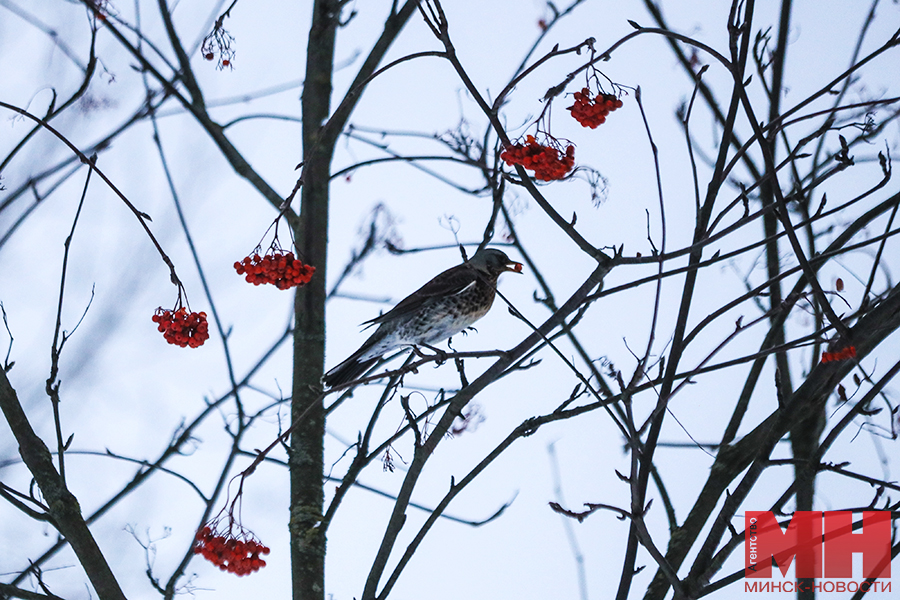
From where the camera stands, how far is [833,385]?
174cm

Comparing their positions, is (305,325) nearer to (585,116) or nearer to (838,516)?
(585,116)

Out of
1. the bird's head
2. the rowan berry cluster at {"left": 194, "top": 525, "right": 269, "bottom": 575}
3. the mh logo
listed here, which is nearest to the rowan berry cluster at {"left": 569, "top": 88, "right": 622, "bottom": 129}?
the mh logo

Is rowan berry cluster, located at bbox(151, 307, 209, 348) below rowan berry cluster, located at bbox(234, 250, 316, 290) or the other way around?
below

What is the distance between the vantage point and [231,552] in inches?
76.5

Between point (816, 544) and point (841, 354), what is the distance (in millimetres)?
378

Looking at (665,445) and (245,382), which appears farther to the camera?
(245,382)

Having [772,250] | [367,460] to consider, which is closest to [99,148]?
[367,460]

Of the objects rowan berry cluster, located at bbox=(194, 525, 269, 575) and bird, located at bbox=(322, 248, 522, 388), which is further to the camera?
bird, located at bbox=(322, 248, 522, 388)

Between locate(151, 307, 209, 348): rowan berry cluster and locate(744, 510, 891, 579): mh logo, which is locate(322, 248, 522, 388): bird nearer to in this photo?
locate(151, 307, 209, 348): rowan berry cluster

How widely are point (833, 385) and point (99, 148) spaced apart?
2.19m

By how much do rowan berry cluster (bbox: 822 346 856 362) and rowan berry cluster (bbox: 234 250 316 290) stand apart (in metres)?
1.21

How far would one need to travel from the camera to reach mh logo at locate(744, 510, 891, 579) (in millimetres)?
1596

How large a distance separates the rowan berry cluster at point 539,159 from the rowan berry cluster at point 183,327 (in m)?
0.85

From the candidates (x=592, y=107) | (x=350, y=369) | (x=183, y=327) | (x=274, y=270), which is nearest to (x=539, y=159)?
(x=592, y=107)
